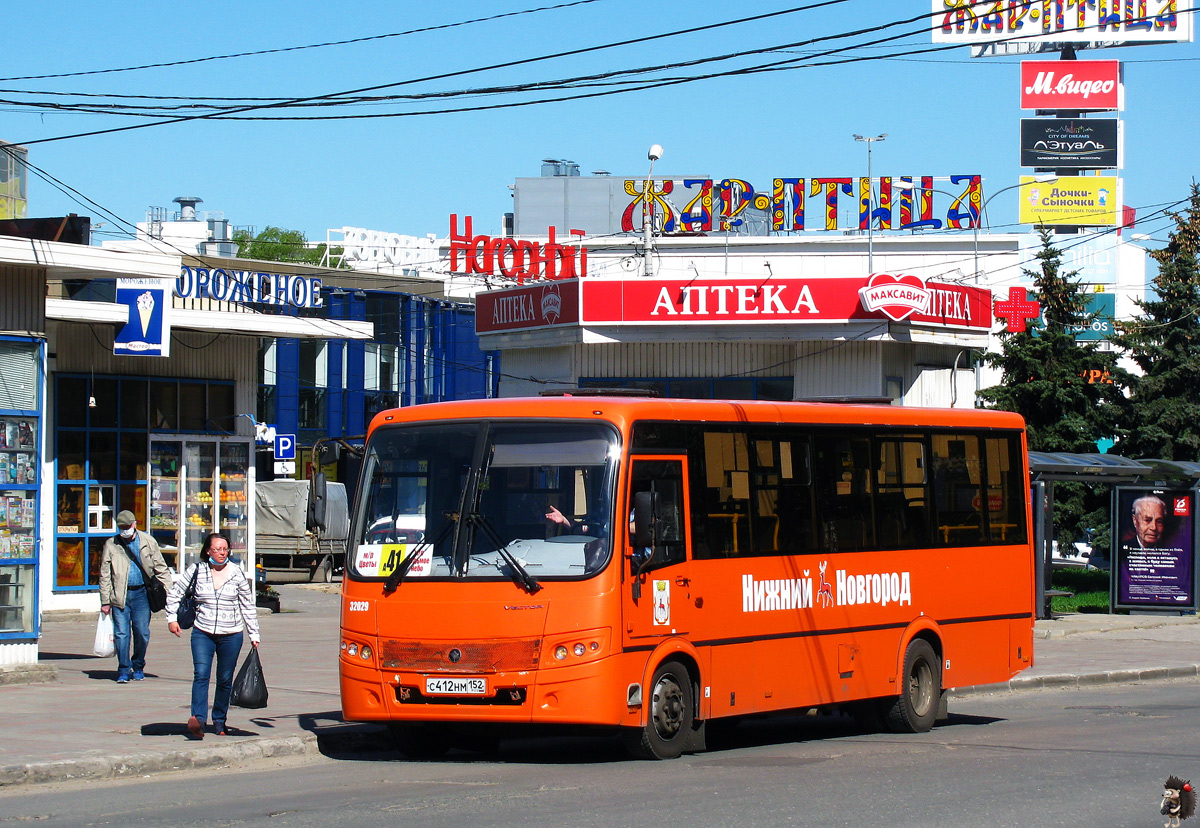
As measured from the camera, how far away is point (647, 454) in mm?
11508

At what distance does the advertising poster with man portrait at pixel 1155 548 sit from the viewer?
27.2 metres

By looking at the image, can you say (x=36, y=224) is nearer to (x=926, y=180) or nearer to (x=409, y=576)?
(x=409, y=576)

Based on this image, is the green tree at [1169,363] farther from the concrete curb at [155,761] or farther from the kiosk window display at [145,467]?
the concrete curb at [155,761]

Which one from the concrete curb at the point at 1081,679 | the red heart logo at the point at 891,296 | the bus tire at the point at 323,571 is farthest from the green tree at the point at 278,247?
the concrete curb at the point at 1081,679

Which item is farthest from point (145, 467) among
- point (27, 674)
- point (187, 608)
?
point (187, 608)

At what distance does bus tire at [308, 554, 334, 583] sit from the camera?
116ft

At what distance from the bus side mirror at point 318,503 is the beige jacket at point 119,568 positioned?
467 centimetres

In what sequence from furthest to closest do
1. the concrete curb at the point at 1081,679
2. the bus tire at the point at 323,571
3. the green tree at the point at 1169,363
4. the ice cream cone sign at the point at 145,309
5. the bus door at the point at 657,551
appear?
1. the green tree at the point at 1169,363
2. the bus tire at the point at 323,571
3. the ice cream cone sign at the point at 145,309
4. the concrete curb at the point at 1081,679
5. the bus door at the point at 657,551

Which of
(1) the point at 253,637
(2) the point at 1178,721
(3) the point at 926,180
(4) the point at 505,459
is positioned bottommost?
(2) the point at 1178,721

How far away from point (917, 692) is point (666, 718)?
3615mm

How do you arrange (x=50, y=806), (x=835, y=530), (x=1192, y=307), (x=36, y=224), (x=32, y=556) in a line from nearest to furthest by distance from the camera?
(x=50, y=806) < (x=835, y=530) < (x=32, y=556) < (x=36, y=224) < (x=1192, y=307)

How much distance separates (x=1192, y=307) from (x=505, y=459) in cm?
3293

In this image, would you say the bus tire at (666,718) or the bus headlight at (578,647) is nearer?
the bus headlight at (578,647)

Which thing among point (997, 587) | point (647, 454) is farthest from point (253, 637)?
point (997, 587)
